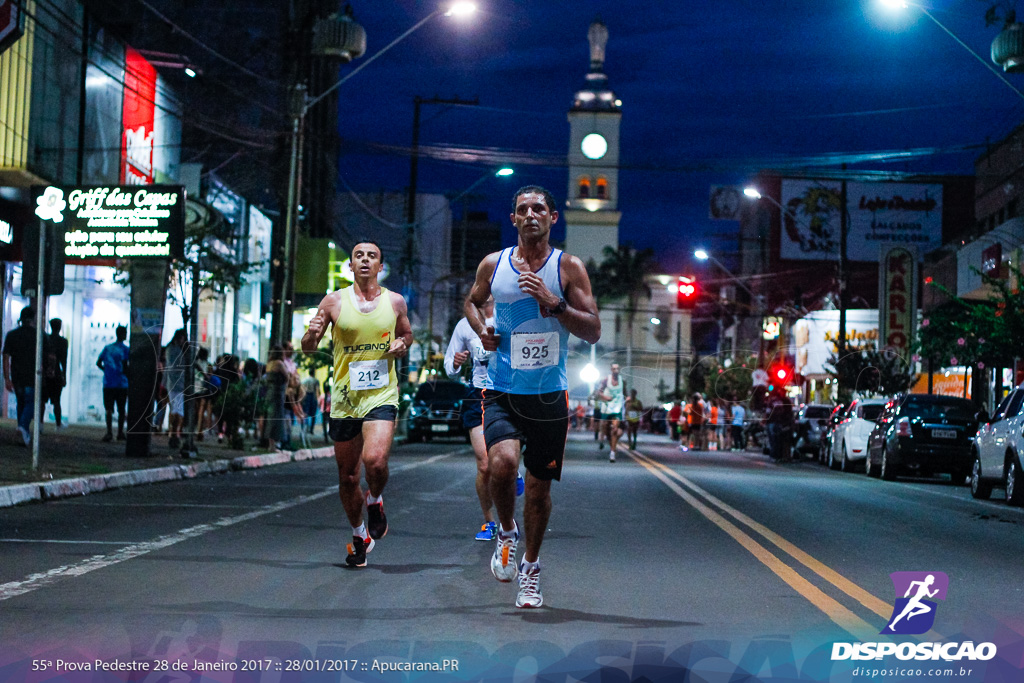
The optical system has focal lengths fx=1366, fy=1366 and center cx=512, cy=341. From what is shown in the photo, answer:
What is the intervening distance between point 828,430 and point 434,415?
997cm

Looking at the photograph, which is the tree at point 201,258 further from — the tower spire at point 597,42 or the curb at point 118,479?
the tower spire at point 597,42

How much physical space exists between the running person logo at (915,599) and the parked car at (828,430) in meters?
22.5

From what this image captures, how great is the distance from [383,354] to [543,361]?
1.96m

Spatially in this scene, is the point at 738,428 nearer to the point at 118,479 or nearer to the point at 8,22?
the point at 8,22

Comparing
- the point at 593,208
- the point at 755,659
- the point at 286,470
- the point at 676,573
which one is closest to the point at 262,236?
the point at 286,470

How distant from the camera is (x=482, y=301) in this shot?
7426mm

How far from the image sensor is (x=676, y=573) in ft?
28.2

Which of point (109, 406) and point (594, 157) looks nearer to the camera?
point (109, 406)

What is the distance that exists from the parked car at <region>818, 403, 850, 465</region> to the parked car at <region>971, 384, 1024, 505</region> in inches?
452

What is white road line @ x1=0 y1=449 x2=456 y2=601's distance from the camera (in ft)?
24.4

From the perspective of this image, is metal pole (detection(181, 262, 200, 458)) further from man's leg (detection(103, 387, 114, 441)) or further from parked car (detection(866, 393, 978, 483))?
parked car (detection(866, 393, 978, 483))

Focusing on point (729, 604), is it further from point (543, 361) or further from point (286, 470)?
point (286, 470)

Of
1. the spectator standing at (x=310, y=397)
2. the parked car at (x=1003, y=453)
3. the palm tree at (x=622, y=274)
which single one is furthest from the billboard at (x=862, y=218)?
the parked car at (x=1003, y=453)

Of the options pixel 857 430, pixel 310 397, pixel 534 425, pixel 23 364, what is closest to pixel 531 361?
pixel 534 425
